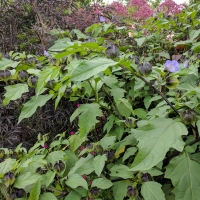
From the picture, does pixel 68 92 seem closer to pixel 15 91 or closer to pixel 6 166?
pixel 15 91

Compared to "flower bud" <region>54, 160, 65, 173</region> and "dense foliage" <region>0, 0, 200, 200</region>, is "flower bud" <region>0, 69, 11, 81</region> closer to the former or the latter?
"dense foliage" <region>0, 0, 200, 200</region>

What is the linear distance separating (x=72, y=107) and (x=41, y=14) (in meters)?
1.43

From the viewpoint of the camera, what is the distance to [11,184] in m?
0.79

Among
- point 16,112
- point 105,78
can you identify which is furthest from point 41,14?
Result: point 105,78

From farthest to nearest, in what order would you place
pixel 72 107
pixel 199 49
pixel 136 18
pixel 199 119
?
pixel 136 18 → pixel 72 107 → pixel 199 49 → pixel 199 119

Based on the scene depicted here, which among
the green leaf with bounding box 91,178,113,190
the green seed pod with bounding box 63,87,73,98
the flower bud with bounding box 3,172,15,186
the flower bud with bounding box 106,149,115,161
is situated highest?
the green seed pod with bounding box 63,87,73,98

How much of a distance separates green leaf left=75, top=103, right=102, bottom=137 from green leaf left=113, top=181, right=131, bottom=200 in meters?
0.23

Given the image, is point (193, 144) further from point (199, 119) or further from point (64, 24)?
point (64, 24)

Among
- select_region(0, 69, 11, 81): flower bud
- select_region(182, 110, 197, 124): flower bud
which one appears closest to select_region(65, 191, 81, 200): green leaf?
select_region(182, 110, 197, 124): flower bud

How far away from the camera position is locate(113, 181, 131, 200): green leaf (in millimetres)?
880

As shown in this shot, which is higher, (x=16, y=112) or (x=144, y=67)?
(x=144, y=67)

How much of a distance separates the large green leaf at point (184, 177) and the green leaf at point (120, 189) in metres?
0.19

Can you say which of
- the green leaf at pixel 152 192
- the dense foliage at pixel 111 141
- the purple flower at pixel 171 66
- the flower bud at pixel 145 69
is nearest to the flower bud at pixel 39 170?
the dense foliage at pixel 111 141

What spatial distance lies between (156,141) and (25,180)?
437 millimetres
